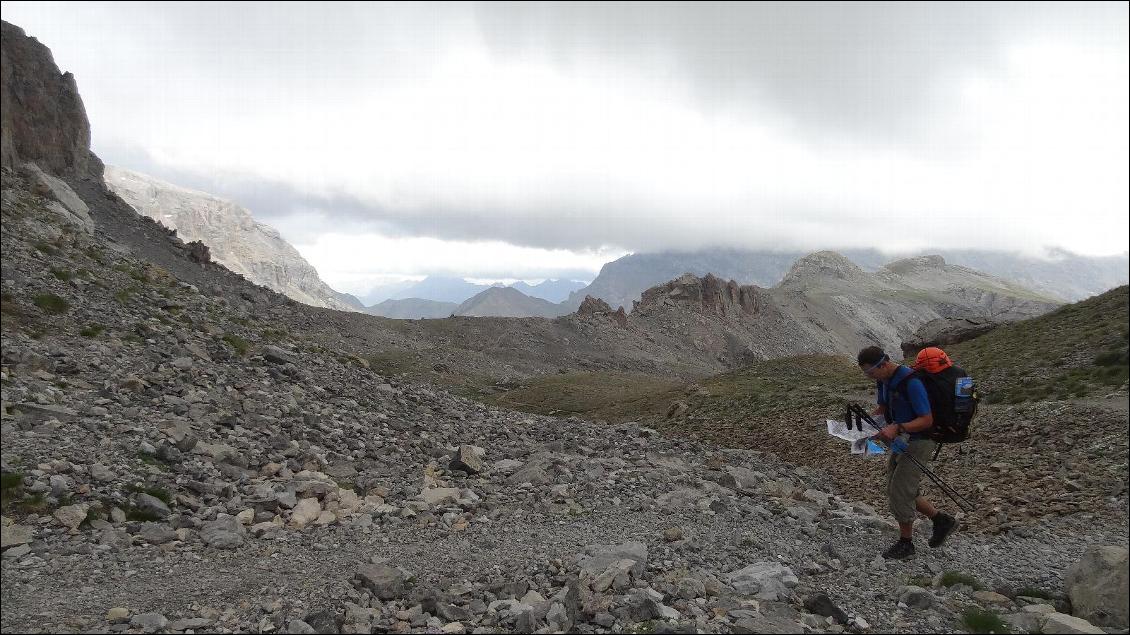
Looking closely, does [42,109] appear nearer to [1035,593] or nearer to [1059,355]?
[1035,593]

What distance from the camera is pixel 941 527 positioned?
888cm

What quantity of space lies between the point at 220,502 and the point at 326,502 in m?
1.77

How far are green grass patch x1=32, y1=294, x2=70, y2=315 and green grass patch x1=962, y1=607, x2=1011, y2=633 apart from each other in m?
19.7

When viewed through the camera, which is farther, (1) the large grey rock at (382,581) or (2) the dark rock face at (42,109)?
(2) the dark rock face at (42,109)

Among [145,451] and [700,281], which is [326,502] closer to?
[145,451]

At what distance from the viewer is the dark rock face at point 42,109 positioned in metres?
42.7

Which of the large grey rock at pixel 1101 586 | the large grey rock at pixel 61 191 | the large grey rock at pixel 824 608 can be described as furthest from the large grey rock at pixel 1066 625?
the large grey rock at pixel 61 191

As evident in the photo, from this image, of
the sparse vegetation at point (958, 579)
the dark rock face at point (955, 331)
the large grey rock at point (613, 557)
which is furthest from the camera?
the dark rock face at point (955, 331)

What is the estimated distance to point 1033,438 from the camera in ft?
41.3

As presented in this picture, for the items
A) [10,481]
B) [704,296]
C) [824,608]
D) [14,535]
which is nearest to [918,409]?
[824,608]

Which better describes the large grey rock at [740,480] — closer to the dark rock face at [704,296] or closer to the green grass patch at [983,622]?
the green grass patch at [983,622]

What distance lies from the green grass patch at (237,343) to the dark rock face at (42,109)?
38.3 m

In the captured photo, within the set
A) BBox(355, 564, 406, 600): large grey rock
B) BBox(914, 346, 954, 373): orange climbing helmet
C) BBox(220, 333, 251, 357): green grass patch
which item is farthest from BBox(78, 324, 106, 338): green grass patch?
BBox(914, 346, 954, 373): orange climbing helmet

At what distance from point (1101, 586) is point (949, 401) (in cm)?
285
